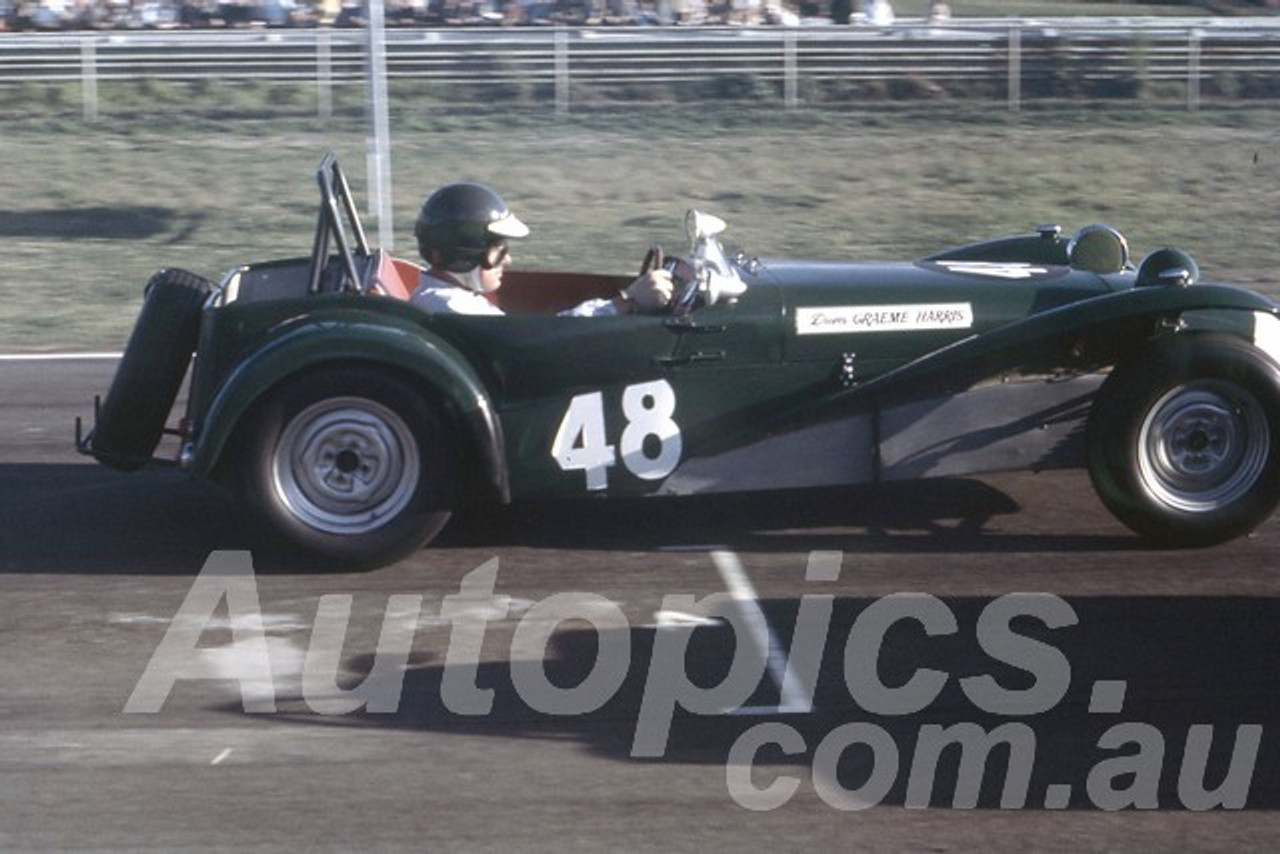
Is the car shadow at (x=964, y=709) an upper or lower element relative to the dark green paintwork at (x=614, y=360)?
lower

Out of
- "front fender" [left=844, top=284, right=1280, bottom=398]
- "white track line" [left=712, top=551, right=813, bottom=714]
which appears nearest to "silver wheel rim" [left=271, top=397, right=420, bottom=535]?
"white track line" [left=712, top=551, right=813, bottom=714]

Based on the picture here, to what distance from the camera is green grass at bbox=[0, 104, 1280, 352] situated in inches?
637

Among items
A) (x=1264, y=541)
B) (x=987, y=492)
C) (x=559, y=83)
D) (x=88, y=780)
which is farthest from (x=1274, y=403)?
(x=559, y=83)

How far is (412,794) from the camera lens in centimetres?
520

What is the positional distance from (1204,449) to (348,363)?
308cm

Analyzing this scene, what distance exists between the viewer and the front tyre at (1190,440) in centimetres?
730

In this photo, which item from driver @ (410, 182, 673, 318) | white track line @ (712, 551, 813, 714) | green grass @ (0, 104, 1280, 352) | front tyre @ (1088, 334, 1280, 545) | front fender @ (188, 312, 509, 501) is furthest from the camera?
green grass @ (0, 104, 1280, 352)

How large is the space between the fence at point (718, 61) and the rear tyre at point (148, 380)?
52.1 feet

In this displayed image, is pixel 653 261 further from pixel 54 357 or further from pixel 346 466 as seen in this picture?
pixel 54 357

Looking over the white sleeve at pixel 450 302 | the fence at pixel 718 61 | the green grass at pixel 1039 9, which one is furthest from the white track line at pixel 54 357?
the green grass at pixel 1039 9

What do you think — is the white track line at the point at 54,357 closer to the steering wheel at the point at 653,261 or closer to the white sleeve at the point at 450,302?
the white sleeve at the point at 450,302

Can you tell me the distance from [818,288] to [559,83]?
52.0 feet

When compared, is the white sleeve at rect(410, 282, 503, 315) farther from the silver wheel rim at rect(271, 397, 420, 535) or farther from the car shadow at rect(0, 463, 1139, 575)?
the car shadow at rect(0, 463, 1139, 575)

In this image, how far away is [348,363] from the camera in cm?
723
